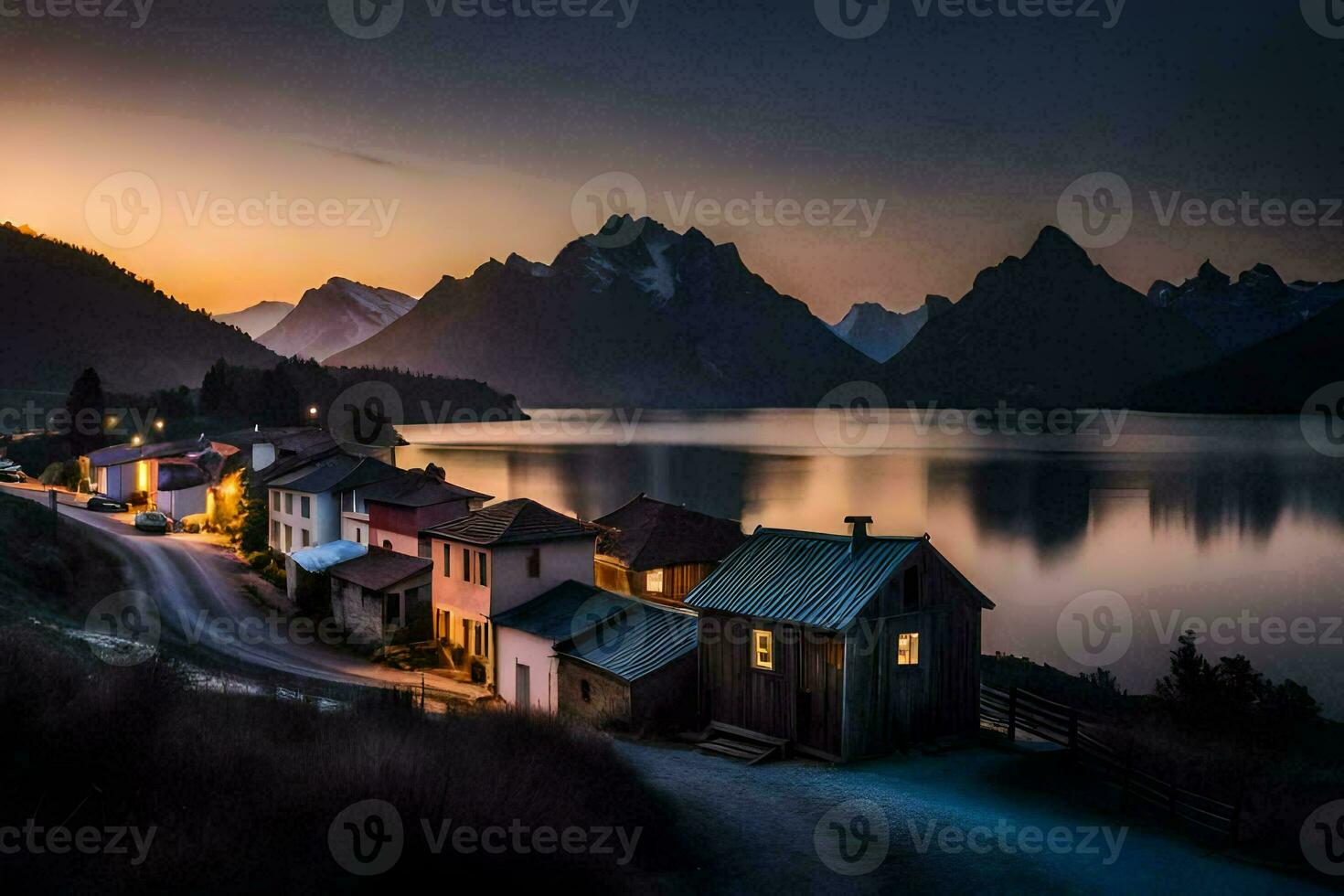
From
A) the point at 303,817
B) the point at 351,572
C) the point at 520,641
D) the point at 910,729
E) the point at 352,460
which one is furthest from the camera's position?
the point at 352,460

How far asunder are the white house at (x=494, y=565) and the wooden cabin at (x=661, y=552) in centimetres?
564

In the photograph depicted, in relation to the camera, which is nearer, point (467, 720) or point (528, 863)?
point (528, 863)

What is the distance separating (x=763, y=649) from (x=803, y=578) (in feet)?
6.46

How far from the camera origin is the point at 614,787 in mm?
13922

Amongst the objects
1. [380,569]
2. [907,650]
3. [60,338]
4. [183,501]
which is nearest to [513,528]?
[380,569]

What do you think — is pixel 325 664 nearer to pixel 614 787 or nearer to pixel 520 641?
pixel 520 641

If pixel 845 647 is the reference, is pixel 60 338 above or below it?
above

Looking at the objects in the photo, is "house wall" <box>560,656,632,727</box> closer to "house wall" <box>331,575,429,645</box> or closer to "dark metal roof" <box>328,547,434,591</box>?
"house wall" <box>331,575,429,645</box>

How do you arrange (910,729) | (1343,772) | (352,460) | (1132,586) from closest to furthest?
1. (910,729)
2. (1343,772)
3. (352,460)
4. (1132,586)

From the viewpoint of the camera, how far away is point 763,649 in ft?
73.4

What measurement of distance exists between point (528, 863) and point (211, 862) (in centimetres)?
321

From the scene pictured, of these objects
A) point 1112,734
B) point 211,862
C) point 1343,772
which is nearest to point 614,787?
point 211,862

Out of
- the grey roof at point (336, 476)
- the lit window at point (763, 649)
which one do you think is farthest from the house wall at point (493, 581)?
the grey roof at point (336, 476)

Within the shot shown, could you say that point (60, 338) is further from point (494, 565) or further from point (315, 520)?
point (494, 565)
